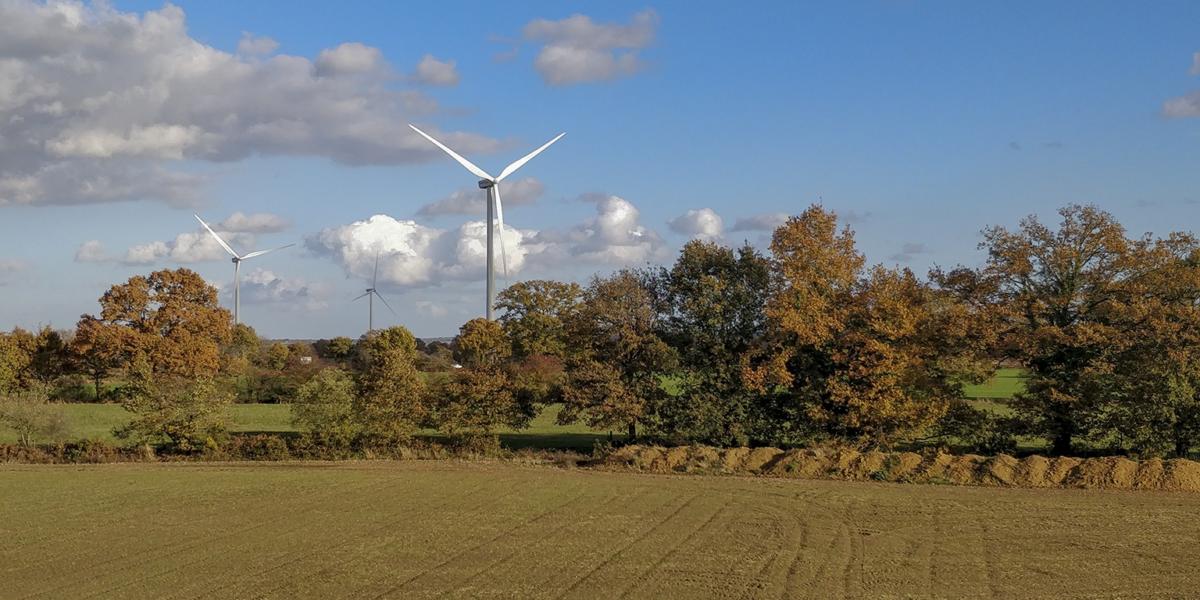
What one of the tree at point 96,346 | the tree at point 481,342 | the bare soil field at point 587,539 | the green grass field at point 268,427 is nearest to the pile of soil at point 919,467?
the bare soil field at point 587,539

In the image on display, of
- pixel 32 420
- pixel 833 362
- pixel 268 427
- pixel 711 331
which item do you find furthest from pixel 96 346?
pixel 833 362

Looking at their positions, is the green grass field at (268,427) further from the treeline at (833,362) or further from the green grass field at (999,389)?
the green grass field at (999,389)

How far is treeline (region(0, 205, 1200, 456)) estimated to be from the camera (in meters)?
39.3

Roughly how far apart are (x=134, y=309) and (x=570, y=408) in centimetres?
4681

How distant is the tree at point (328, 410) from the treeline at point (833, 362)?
104mm

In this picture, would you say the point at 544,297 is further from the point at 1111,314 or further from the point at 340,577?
the point at 340,577

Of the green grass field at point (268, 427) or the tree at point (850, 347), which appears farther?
the green grass field at point (268, 427)

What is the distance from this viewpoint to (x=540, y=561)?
22266 mm

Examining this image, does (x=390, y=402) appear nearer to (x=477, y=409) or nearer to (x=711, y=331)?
(x=477, y=409)

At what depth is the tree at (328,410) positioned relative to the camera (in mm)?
47562

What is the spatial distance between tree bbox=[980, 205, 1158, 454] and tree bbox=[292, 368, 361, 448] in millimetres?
29747

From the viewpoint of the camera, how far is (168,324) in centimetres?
7738

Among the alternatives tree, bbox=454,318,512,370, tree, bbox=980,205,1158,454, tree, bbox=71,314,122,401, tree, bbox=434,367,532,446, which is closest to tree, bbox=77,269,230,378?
tree, bbox=71,314,122,401

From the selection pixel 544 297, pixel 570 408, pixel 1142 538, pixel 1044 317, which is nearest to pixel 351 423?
pixel 570 408
